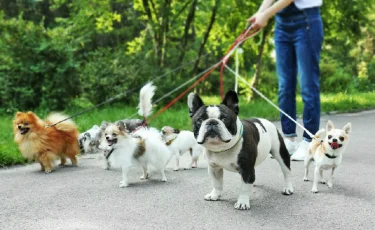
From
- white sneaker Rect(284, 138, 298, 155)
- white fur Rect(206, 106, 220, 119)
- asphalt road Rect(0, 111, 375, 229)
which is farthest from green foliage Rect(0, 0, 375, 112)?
white fur Rect(206, 106, 220, 119)

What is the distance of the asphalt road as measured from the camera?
150 inches

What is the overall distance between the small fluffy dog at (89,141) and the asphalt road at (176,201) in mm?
1088

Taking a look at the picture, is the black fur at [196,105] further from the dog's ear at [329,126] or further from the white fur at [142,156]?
the dog's ear at [329,126]

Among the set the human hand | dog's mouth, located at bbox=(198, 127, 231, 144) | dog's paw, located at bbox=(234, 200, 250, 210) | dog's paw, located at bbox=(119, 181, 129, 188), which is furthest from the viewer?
the human hand

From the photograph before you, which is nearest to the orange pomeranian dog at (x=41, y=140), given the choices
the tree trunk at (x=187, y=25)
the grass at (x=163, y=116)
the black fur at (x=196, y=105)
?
the grass at (x=163, y=116)

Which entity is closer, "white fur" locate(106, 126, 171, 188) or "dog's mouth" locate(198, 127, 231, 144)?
"dog's mouth" locate(198, 127, 231, 144)

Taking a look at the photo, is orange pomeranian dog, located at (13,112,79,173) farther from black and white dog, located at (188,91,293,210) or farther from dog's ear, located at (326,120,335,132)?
dog's ear, located at (326,120,335,132)

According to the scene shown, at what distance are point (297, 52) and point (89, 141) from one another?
10.8ft

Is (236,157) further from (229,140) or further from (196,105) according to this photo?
(196,105)

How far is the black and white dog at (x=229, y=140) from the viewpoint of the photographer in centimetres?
380

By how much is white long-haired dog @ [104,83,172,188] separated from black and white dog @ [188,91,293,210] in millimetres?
1095

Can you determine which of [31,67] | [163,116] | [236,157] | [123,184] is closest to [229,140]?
[236,157]

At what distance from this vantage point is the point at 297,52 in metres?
6.02

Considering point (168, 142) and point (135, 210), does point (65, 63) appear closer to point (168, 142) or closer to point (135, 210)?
point (168, 142)
